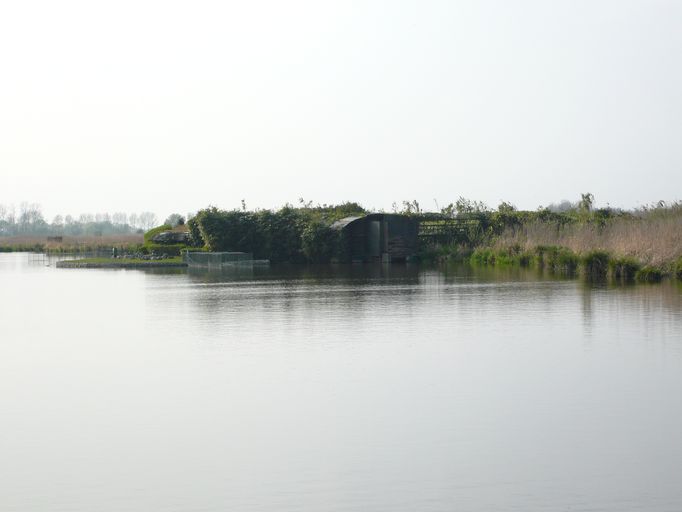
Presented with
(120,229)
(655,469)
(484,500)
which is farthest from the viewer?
(120,229)

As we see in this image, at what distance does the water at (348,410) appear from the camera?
7.18 meters

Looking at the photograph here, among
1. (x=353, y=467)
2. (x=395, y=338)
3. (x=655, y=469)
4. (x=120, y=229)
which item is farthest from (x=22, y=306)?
(x=120, y=229)

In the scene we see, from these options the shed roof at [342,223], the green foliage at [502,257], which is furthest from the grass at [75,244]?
the green foliage at [502,257]

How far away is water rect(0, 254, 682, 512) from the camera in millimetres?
7184

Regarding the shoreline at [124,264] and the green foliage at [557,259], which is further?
the shoreline at [124,264]

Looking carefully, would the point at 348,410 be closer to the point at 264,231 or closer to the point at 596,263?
the point at 596,263

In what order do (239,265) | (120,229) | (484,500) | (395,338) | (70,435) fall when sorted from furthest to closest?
1. (120,229)
2. (239,265)
3. (395,338)
4. (70,435)
5. (484,500)

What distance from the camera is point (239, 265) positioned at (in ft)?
145

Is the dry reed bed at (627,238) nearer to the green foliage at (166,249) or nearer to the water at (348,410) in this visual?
the water at (348,410)

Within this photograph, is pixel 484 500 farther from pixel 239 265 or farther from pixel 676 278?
pixel 239 265

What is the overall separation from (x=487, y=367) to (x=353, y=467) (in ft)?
15.3

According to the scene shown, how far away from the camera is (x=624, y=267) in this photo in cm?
2748

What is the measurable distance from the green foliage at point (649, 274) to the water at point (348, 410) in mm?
7057

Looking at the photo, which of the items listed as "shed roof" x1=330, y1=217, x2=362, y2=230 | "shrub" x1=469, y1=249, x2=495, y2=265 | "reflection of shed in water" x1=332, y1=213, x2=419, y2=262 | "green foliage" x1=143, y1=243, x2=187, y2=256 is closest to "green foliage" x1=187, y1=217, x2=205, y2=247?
"green foliage" x1=143, y1=243, x2=187, y2=256
